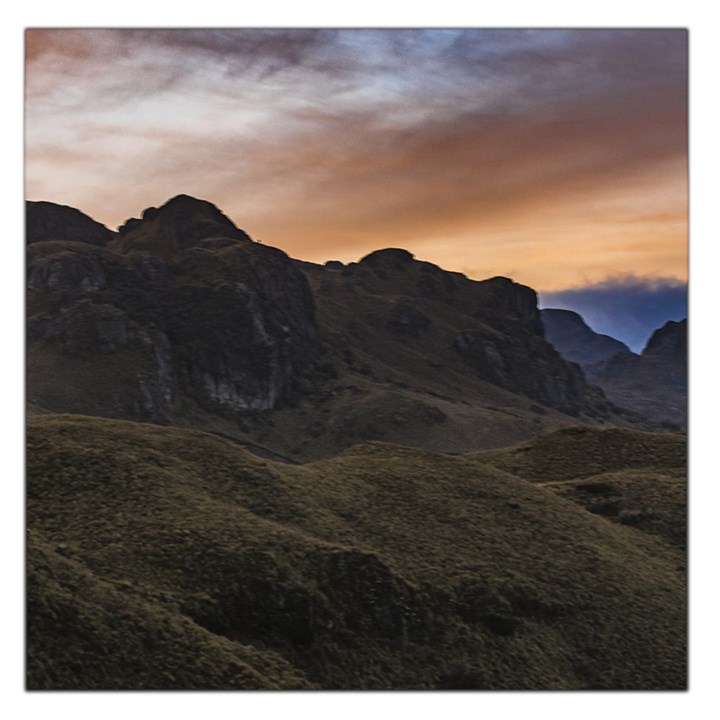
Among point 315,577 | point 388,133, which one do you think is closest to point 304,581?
point 315,577

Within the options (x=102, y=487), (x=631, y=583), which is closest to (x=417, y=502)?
(x=631, y=583)

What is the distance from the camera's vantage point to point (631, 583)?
40000 millimetres

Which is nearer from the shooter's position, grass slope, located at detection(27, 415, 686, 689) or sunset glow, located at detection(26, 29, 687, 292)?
grass slope, located at detection(27, 415, 686, 689)

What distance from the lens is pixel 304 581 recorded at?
104 feet

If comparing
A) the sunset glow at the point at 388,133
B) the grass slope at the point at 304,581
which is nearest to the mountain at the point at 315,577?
the grass slope at the point at 304,581

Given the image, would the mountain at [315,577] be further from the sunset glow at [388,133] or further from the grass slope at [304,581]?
the sunset glow at [388,133]

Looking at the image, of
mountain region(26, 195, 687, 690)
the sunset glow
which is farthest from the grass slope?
the sunset glow

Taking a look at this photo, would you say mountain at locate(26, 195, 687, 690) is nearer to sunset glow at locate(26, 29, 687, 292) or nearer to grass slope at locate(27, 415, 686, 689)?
grass slope at locate(27, 415, 686, 689)

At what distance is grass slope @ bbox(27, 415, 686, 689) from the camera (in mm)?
25078

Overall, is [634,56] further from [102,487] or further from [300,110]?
[102,487]

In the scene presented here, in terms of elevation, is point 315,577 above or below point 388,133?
below

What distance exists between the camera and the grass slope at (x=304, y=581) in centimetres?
2508

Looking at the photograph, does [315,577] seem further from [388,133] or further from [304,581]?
[388,133]

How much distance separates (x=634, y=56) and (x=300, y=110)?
1622cm
